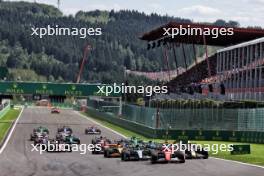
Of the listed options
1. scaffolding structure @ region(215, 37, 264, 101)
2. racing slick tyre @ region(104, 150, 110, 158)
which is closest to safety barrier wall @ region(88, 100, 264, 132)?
scaffolding structure @ region(215, 37, 264, 101)

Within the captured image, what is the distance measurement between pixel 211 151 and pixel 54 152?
26.7ft

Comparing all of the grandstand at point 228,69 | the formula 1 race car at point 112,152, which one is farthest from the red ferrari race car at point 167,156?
the grandstand at point 228,69

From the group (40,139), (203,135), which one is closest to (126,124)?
(203,135)

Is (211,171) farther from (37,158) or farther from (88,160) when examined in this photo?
(37,158)

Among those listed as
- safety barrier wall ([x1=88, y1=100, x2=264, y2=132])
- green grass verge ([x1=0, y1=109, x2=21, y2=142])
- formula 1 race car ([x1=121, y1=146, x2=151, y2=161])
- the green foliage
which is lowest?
green grass verge ([x1=0, y1=109, x2=21, y2=142])

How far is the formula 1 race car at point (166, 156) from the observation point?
25469 millimetres

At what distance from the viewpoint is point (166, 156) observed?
1001 inches

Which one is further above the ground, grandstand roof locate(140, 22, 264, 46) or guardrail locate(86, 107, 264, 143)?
grandstand roof locate(140, 22, 264, 46)

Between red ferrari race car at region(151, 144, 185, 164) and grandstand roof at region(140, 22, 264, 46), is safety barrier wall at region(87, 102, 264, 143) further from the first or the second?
grandstand roof at region(140, 22, 264, 46)

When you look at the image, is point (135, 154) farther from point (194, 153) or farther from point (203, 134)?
point (203, 134)

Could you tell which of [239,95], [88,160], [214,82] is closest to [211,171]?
[88,160]

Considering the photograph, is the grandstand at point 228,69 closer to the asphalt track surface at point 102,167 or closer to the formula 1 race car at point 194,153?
the formula 1 race car at point 194,153

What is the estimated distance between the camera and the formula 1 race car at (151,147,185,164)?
83.6 ft

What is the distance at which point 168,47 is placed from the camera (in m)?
83.6
